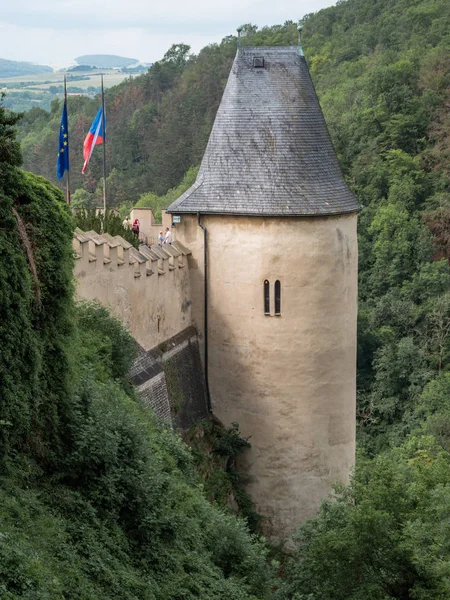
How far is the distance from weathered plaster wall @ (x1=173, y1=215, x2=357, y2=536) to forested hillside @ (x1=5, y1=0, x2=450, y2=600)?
1.52 m

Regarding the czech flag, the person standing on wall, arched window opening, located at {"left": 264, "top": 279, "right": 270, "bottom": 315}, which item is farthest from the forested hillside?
the czech flag

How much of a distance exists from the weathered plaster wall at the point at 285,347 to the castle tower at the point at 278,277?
2 centimetres

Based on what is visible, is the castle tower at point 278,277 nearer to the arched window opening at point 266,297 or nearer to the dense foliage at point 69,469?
the arched window opening at point 266,297

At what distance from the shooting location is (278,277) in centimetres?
2373

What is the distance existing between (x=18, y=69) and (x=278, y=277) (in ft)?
540

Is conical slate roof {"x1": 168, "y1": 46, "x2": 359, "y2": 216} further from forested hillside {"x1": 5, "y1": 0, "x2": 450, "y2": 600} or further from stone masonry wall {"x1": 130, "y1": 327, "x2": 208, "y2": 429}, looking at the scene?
forested hillside {"x1": 5, "y1": 0, "x2": 450, "y2": 600}

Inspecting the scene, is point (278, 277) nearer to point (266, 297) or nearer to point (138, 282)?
point (266, 297)

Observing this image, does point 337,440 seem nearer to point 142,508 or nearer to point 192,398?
point 192,398

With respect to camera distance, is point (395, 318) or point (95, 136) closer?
point (95, 136)

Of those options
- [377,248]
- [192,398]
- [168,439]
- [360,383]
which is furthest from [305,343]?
[377,248]

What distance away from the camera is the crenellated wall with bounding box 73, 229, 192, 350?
21.0 m

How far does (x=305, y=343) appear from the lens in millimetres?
23859

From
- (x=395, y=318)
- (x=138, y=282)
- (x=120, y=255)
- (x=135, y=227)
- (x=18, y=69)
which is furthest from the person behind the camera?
(x=18, y=69)

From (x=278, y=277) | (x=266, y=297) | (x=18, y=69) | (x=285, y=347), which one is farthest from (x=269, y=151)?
(x=18, y=69)
